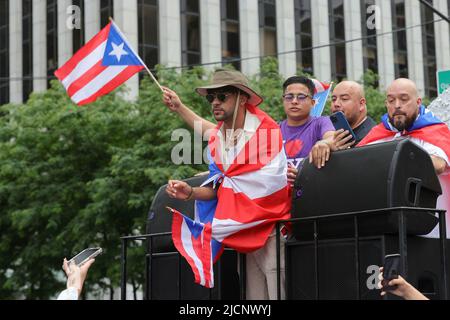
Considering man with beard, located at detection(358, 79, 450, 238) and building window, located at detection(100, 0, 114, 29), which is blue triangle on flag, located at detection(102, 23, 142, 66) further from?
building window, located at detection(100, 0, 114, 29)

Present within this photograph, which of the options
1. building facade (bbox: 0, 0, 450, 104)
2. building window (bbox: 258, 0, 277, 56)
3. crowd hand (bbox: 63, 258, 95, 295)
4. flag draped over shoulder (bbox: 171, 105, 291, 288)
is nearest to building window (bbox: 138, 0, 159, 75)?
building facade (bbox: 0, 0, 450, 104)

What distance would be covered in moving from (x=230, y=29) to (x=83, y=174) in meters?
17.7

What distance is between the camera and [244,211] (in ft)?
16.1

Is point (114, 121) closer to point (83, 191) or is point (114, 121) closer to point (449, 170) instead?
point (83, 191)

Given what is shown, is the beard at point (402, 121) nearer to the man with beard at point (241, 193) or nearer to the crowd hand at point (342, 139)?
the crowd hand at point (342, 139)

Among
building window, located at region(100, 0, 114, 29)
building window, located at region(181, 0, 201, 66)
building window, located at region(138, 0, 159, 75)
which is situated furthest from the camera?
building window, located at region(181, 0, 201, 66)

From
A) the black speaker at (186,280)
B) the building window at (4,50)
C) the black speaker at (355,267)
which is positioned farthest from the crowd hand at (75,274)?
the building window at (4,50)

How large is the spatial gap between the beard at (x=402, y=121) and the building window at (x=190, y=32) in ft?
101

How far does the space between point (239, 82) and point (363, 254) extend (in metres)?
1.37

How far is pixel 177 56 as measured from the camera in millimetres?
35125

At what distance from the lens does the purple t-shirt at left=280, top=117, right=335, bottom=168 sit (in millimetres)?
5430

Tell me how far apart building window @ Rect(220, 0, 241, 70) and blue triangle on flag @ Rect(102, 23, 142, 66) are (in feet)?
96.1

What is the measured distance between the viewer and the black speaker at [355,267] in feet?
13.7

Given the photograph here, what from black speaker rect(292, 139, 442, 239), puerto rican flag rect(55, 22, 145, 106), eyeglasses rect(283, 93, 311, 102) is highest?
puerto rican flag rect(55, 22, 145, 106)
